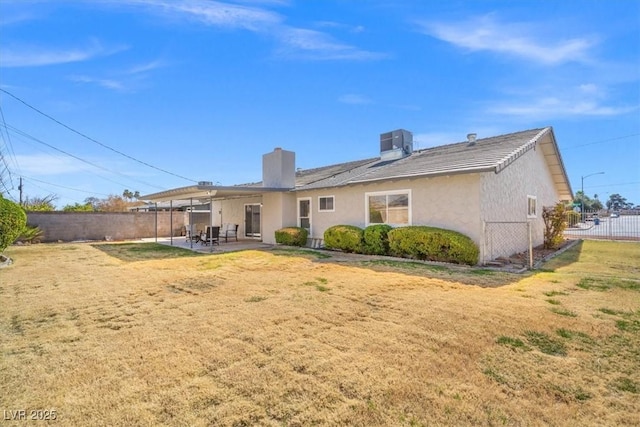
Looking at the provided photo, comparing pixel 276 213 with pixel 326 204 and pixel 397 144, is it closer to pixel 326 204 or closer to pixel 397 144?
pixel 326 204

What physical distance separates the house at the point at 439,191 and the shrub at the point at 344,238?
63cm

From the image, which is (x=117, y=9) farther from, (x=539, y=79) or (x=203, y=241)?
(x=539, y=79)

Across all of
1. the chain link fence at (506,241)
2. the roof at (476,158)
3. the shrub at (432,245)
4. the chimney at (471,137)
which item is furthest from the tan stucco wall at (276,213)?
the chain link fence at (506,241)

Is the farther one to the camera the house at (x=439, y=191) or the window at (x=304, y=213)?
the window at (x=304, y=213)

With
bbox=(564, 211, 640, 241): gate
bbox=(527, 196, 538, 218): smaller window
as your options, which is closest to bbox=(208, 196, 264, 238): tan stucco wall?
bbox=(527, 196, 538, 218): smaller window

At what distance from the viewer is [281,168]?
52.0 feet

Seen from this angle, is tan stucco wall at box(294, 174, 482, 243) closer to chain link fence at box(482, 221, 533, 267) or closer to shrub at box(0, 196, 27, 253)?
chain link fence at box(482, 221, 533, 267)

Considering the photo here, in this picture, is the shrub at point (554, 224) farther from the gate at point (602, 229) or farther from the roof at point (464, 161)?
the gate at point (602, 229)

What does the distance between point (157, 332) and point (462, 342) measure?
3.85m

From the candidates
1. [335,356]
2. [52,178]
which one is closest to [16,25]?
[335,356]

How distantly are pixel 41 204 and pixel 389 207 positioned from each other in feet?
77.1

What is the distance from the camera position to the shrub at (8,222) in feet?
32.5

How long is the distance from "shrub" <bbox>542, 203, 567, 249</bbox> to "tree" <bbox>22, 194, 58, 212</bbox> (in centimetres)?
2682

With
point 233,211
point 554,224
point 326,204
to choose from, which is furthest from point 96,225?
point 554,224
